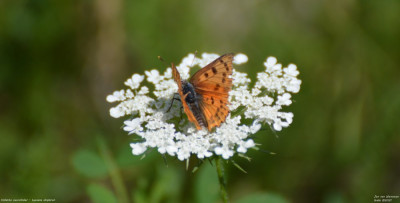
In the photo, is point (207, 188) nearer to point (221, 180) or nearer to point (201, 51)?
point (221, 180)

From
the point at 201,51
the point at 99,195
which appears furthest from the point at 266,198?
the point at 201,51

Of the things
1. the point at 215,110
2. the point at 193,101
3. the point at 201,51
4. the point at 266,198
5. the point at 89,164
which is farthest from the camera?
the point at 201,51

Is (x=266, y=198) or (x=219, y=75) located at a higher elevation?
(x=219, y=75)

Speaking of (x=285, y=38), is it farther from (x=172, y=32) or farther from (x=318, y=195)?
(x=318, y=195)

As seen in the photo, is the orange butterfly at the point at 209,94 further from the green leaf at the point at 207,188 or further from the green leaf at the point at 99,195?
the green leaf at the point at 99,195

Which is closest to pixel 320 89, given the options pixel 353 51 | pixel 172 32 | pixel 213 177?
pixel 353 51

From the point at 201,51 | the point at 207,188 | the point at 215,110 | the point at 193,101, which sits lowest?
the point at 207,188

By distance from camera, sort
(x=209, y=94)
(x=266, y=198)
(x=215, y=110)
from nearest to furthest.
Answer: (x=215, y=110), (x=209, y=94), (x=266, y=198)

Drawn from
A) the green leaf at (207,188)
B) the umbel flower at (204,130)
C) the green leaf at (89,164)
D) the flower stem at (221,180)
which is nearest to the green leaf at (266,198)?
the green leaf at (207,188)
